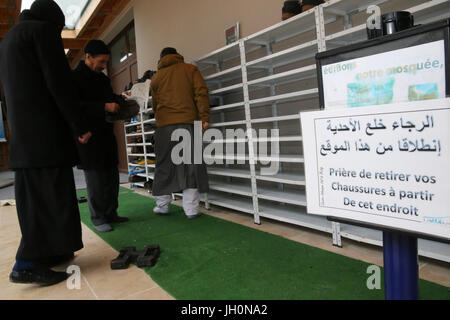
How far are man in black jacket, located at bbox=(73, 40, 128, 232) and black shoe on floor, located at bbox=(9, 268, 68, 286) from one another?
1.07 m

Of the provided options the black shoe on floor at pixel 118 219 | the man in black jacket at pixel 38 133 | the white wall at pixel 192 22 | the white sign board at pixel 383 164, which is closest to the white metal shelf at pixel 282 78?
the white wall at pixel 192 22

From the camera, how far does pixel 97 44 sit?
2.90m

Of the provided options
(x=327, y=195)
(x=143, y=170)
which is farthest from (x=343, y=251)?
(x=143, y=170)

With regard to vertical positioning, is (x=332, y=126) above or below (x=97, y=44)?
below

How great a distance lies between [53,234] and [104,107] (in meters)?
1.18

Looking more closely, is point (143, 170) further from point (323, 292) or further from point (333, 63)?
point (333, 63)

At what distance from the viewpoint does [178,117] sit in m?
3.23

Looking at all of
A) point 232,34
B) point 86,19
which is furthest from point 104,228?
point 86,19

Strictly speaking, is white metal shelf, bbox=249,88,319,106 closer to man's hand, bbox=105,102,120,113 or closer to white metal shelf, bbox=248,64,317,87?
white metal shelf, bbox=248,64,317,87

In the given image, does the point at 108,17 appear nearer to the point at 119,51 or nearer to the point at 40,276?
the point at 119,51

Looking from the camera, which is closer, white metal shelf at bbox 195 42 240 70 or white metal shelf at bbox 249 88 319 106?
white metal shelf at bbox 249 88 319 106

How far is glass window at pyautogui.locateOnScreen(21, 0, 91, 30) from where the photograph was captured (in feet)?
21.9

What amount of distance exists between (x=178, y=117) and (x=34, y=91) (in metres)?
1.47

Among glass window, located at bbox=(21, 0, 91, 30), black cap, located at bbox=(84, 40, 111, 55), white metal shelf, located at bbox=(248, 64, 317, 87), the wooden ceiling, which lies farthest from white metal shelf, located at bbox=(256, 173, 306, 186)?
glass window, located at bbox=(21, 0, 91, 30)
